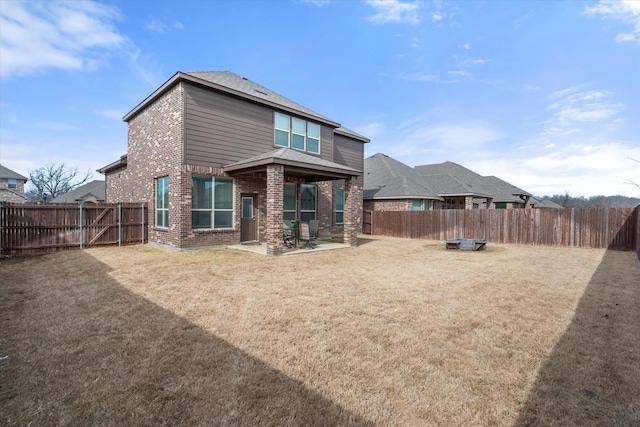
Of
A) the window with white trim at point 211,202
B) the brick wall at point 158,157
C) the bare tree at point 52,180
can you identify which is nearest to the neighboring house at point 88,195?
the bare tree at point 52,180

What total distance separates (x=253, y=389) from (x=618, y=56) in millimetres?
15795

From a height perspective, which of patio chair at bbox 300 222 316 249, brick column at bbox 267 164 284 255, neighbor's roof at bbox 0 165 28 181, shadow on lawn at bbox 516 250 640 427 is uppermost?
neighbor's roof at bbox 0 165 28 181

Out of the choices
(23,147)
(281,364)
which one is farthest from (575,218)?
(23,147)

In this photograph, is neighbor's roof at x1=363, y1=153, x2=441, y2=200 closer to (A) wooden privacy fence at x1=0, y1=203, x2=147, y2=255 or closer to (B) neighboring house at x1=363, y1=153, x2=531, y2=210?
(B) neighboring house at x1=363, y1=153, x2=531, y2=210

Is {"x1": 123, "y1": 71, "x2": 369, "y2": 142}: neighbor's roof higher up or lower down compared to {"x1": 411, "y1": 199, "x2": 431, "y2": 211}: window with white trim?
higher up

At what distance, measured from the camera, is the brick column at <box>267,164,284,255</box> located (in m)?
9.93

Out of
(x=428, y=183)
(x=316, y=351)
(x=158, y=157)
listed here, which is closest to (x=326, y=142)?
(x=158, y=157)

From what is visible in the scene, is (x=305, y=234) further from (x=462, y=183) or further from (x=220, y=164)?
(x=462, y=183)

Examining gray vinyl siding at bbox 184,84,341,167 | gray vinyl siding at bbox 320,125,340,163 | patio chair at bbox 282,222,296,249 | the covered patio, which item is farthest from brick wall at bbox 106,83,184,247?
gray vinyl siding at bbox 320,125,340,163

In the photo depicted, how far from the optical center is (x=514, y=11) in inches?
422

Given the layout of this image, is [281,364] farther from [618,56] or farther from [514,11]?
[618,56]

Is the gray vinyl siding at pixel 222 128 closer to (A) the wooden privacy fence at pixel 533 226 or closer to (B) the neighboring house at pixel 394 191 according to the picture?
(A) the wooden privacy fence at pixel 533 226

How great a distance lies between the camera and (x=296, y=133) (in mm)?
14297

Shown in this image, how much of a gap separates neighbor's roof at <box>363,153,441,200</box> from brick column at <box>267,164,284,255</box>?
1386 cm
